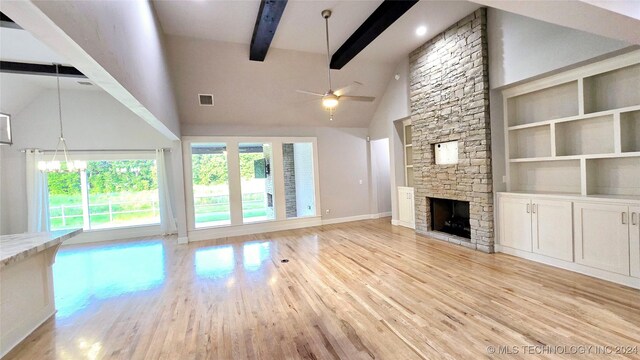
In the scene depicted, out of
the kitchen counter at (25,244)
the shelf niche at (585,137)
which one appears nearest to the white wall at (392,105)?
the shelf niche at (585,137)

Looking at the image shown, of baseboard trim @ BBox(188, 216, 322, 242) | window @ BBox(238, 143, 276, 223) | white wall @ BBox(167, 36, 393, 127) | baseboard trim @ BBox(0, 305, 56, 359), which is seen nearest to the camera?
baseboard trim @ BBox(0, 305, 56, 359)

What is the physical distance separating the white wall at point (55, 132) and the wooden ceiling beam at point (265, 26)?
292 cm

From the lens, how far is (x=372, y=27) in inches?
164

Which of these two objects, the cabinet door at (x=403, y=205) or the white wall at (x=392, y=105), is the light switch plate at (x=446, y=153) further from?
the cabinet door at (x=403, y=205)

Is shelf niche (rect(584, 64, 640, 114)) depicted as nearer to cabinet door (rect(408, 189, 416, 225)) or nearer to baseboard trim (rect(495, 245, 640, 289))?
baseboard trim (rect(495, 245, 640, 289))

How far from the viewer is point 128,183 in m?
6.88

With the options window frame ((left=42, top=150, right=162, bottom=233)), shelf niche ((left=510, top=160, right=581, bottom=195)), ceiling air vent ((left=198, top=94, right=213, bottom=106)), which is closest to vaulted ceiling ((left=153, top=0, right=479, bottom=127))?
ceiling air vent ((left=198, top=94, right=213, bottom=106))

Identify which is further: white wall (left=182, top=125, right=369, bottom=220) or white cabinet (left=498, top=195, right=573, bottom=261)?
white wall (left=182, top=125, right=369, bottom=220)

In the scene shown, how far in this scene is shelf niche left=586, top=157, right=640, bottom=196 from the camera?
129 inches

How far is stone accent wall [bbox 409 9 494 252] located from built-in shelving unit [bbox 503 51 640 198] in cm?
47

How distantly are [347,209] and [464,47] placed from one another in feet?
15.2

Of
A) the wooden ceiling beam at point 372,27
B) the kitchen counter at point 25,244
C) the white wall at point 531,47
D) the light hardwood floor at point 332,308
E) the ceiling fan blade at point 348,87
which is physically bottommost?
the light hardwood floor at point 332,308

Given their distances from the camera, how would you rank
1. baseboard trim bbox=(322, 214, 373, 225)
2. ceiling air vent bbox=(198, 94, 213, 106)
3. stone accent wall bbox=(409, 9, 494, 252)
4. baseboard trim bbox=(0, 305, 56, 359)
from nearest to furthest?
1. baseboard trim bbox=(0, 305, 56, 359)
2. stone accent wall bbox=(409, 9, 494, 252)
3. ceiling air vent bbox=(198, 94, 213, 106)
4. baseboard trim bbox=(322, 214, 373, 225)

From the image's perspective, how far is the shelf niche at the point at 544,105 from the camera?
376 cm
